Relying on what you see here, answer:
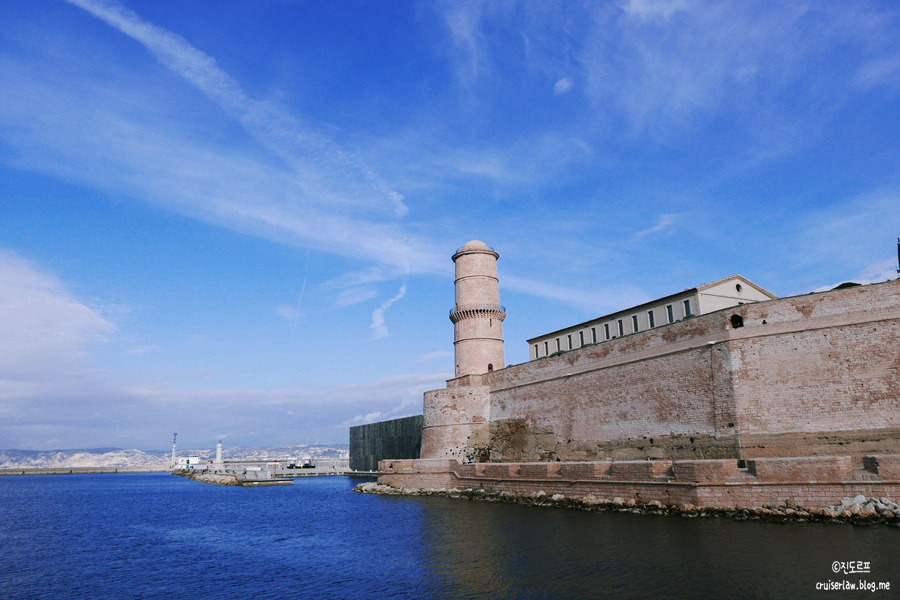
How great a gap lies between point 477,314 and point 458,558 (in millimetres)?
20929

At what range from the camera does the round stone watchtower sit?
3394 cm

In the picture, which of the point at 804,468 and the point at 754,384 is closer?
the point at 804,468

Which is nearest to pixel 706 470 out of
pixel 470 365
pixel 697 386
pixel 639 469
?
pixel 639 469

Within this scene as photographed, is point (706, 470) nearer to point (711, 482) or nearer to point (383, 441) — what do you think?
point (711, 482)

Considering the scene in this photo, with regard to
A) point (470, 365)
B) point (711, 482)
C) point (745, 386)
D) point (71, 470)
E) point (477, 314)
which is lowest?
point (71, 470)

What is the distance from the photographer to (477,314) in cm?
3394

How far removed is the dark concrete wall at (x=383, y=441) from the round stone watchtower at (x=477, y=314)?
10.9 m

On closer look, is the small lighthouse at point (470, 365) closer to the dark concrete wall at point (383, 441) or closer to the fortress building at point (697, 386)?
the fortress building at point (697, 386)

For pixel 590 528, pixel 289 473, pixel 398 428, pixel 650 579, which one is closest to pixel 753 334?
pixel 590 528

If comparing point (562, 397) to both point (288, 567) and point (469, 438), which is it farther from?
point (288, 567)

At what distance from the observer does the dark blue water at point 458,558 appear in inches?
418

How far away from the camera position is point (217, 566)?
1477 cm

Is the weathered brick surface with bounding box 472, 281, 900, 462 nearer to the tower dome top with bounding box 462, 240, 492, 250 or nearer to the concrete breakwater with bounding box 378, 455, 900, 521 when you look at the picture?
the concrete breakwater with bounding box 378, 455, 900, 521

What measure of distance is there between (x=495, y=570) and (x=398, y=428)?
119 ft
